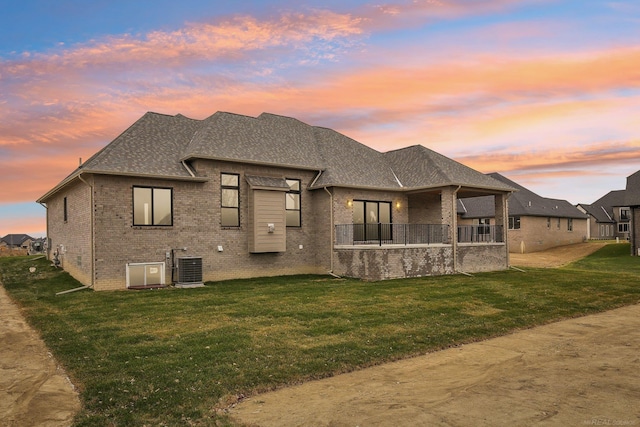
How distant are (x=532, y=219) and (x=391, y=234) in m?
22.5

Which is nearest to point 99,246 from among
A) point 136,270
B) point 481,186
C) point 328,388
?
point 136,270

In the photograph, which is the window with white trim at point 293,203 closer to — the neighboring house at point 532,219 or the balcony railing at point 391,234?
the balcony railing at point 391,234

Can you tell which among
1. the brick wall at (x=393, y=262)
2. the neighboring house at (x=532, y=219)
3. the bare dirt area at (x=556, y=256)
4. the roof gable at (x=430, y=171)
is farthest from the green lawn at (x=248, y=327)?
the neighboring house at (x=532, y=219)

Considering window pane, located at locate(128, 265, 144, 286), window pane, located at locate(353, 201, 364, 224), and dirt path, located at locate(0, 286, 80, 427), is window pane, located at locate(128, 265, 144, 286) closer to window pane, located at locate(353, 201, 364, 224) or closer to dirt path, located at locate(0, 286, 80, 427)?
dirt path, located at locate(0, 286, 80, 427)

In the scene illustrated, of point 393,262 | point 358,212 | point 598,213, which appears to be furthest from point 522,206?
point 598,213

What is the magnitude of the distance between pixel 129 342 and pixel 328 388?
4386 millimetres

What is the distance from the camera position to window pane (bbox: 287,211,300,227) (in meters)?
20.2

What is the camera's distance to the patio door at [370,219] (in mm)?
21391

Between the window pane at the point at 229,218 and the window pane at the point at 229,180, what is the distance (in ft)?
3.43

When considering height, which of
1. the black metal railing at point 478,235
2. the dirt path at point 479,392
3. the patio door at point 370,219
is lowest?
the dirt path at point 479,392

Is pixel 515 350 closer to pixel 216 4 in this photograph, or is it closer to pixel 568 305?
pixel 568 305

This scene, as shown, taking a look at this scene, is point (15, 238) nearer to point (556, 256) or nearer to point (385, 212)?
point (385, 212)

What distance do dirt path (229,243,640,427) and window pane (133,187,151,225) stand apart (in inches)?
474

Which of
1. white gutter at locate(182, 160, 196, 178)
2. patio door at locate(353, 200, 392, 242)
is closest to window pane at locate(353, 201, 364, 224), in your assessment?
patio door at locate(353, 200, 392, 242)
